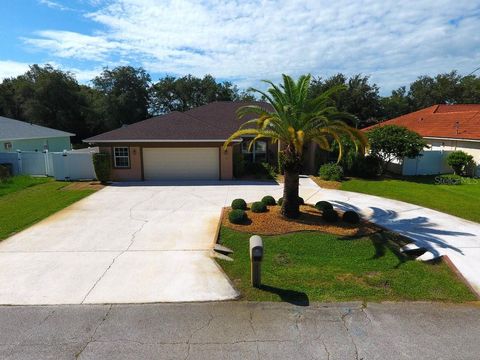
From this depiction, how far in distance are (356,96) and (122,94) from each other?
31.7m

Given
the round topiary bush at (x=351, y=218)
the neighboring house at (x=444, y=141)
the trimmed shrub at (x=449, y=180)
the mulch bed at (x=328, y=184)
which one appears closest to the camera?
the round topiary bush at (x=351, y=218)

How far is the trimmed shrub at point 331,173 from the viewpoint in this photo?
20359 mm

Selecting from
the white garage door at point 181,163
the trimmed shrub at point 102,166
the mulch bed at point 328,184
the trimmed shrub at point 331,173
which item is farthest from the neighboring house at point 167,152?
the trimmed shrub at point 331,173

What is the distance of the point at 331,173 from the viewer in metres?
20.5

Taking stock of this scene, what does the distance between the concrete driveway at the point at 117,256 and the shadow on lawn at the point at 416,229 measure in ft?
17.1

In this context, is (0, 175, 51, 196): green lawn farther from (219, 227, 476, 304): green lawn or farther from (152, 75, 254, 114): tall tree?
(152, 75, 254, 114): tall tree

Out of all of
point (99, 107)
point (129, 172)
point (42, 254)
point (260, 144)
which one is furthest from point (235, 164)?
point (99, 107)

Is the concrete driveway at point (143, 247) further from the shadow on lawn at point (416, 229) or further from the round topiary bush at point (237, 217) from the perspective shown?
the round topiary bush at point (237, 217)

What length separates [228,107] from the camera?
2769cm

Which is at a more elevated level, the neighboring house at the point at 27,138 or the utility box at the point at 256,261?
the neighboring house at the point at 27,138

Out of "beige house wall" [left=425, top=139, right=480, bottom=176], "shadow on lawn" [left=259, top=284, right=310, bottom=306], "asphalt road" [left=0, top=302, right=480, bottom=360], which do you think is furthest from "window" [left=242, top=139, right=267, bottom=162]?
"asphalt road" [left=0, top=302, right=480, bottom=360]

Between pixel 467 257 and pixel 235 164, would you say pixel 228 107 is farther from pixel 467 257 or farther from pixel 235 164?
pixel 467 257

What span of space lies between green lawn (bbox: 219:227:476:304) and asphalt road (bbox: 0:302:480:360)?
1.34 feet

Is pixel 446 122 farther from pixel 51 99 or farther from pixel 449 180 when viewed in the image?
pixel 51 99
